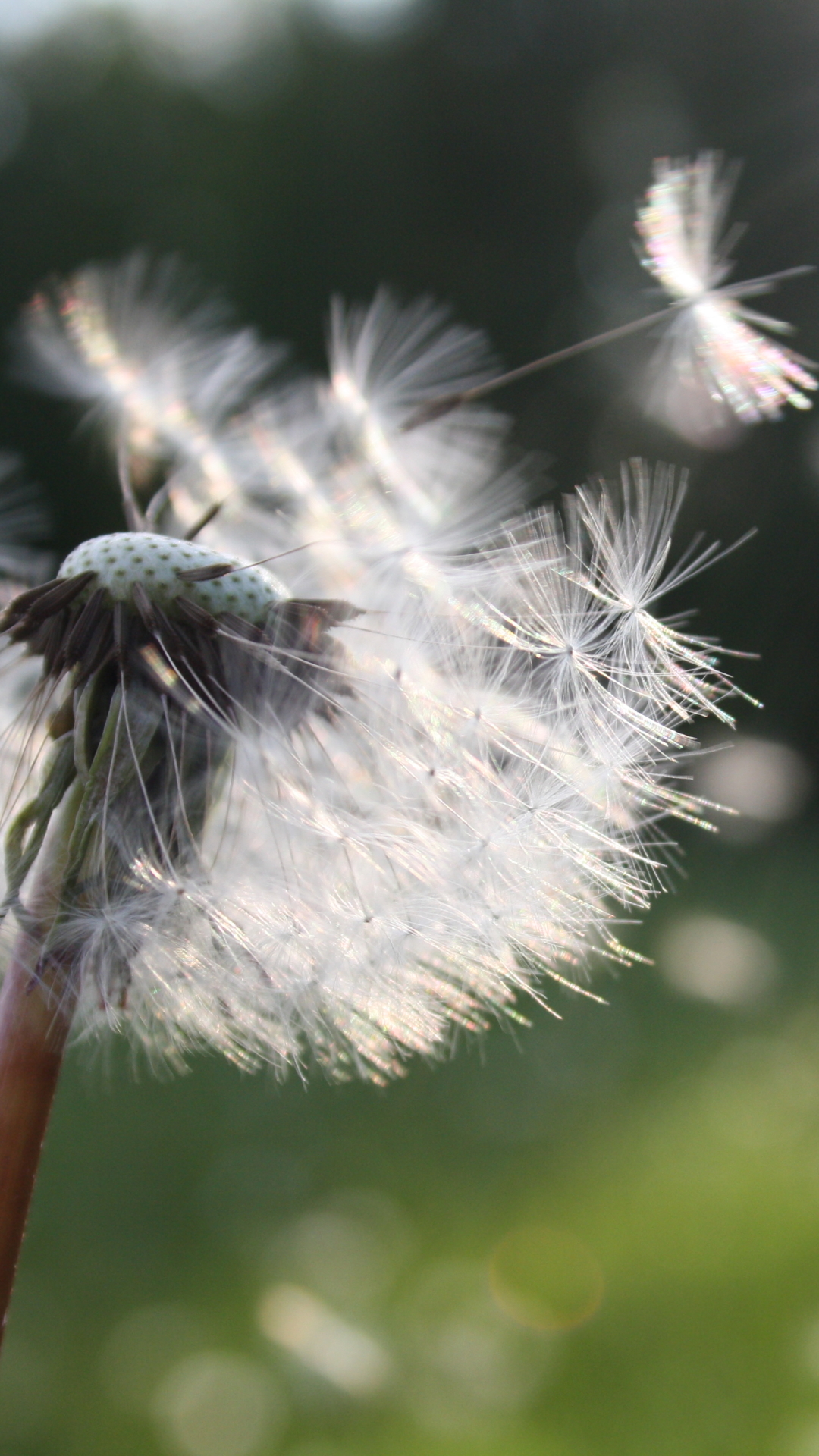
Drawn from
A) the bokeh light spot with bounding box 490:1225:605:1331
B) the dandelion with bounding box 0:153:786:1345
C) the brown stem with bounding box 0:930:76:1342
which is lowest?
the brown stem with bounding box 0:930:76:1342

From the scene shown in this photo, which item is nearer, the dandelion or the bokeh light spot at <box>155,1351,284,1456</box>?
the dandelion

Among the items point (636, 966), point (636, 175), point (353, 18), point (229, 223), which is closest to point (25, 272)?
point (229, 223)

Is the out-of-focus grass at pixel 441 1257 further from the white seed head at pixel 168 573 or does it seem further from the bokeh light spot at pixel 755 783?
the white seed head at pixel 168 573

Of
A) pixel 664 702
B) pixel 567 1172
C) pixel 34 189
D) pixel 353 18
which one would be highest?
pixel 353 18

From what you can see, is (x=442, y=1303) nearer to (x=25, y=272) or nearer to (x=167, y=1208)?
(x=167, y=1208)

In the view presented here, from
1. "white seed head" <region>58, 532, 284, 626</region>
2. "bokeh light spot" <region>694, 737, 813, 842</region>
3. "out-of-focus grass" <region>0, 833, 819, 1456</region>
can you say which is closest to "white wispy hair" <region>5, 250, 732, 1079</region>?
"white seed head" <region>58, 532, 284, 626</region>

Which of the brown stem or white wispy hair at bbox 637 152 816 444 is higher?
white wispy hair at bbox 637 152 816 444

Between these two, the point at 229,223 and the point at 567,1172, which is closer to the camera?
the point at 567,1172

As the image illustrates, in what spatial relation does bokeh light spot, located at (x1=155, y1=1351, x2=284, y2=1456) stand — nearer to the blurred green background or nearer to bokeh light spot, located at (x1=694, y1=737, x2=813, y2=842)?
the blurred green background
